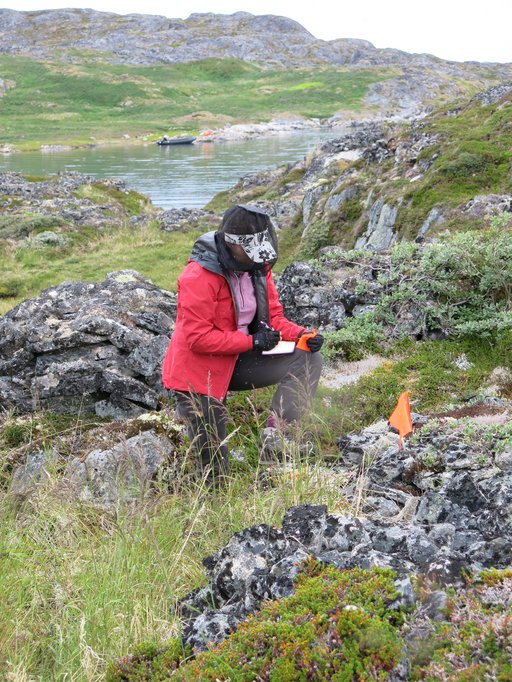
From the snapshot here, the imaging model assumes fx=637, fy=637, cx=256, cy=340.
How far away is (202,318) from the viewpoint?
5.23m

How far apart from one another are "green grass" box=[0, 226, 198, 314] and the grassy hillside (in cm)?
6327

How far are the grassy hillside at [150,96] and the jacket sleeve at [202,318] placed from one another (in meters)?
82.0

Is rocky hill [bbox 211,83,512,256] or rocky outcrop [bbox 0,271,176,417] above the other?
rocky hill [bbox 211,83,512,256]

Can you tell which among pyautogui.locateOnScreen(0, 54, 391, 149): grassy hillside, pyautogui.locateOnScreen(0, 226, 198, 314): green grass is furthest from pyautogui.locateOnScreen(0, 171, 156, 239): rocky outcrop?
pyautogui.locateOnScreen(0, 54, 391, 149): grassy hillside

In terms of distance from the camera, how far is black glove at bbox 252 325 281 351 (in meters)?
5.41

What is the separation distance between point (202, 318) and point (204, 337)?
0.16 meters

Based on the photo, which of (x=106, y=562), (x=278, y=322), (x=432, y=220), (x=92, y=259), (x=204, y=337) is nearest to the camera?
(x=106, y=562)

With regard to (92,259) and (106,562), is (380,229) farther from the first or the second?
(106,562)

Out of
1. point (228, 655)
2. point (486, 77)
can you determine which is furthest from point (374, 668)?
point (486, 77)

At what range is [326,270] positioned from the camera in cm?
1043

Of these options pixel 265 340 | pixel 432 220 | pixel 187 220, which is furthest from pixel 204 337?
pixel 187 220

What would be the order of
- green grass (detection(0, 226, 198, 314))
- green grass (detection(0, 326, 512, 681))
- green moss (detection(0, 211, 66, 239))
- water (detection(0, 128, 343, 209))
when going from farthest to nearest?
1. water (detection(0, 128, 343, 209))
2. green moss (detection(0, 211, 66, 239))
3. green grass (detection(0, 226, 198, 314))
4. green grass (detection(0, 326, 512, 681))

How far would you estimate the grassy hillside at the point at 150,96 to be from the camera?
103938 millimetres

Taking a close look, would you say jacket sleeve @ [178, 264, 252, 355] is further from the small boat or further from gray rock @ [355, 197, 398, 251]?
the small boat
